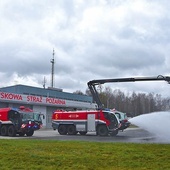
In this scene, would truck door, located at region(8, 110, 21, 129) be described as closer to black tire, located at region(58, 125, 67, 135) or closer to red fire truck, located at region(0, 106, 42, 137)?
red fire truck, located at region(0, 106, 42, 137)

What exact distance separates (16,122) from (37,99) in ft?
69.7

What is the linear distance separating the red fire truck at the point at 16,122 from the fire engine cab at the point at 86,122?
3325 millimetres

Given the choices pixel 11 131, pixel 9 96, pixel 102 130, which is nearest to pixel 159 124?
pixel 102 130

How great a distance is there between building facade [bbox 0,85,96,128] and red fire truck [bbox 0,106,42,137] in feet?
47.3

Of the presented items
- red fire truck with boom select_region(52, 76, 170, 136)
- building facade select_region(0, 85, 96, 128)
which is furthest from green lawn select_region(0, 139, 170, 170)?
building facade select_region(0, 85, 96, 128)

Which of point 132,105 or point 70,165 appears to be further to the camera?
point 132,105

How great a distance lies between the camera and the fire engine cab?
29.7 m

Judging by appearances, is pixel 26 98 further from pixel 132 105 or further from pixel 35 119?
pixel 132 105

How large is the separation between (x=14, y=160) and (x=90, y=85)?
719 inches

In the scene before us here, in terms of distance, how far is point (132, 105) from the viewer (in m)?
121

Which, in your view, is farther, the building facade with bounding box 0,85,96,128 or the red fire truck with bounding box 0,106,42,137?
the building facade with bounding box 0,85,96,128

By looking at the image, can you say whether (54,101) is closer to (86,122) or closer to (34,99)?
(34,99)

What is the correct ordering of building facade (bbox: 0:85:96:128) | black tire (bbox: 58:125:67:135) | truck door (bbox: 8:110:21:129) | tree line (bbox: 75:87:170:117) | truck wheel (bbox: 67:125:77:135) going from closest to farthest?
truck door (bbox: 8:110:21:129) < truck wheel (bbox: 67:125:77:135) < black tire (bbox: 58:125:67:135) < building facade (bbox: 0:85:96:128) < tree line (bbox: 75:87:170:117)

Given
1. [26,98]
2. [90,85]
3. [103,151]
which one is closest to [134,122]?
[90,85]
